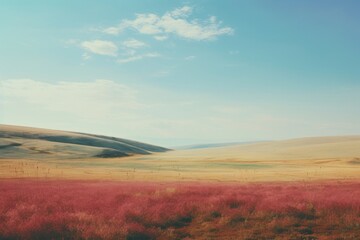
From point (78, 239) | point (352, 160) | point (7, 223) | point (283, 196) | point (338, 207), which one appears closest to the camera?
point (78, 239)

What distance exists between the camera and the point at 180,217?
1794cm

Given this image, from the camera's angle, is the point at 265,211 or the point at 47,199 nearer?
the point at 265,211

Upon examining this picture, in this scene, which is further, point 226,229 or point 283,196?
point 283,196

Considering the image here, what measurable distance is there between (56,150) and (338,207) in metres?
139

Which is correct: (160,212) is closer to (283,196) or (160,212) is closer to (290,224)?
(290,224)

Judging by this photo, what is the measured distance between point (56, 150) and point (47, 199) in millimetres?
130942

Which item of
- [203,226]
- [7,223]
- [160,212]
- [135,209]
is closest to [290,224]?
[203,226]

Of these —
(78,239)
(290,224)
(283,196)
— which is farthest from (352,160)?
(78,239)

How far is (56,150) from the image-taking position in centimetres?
14512

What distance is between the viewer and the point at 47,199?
2145 cm

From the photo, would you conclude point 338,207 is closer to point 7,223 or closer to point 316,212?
point 316,212

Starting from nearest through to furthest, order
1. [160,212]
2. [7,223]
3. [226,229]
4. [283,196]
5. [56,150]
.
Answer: [7,223], [226,229], [160,212], [283,196], [56,150]

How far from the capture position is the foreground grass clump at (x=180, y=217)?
14.4 meters

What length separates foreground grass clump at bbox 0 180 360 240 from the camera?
47.4 ft
